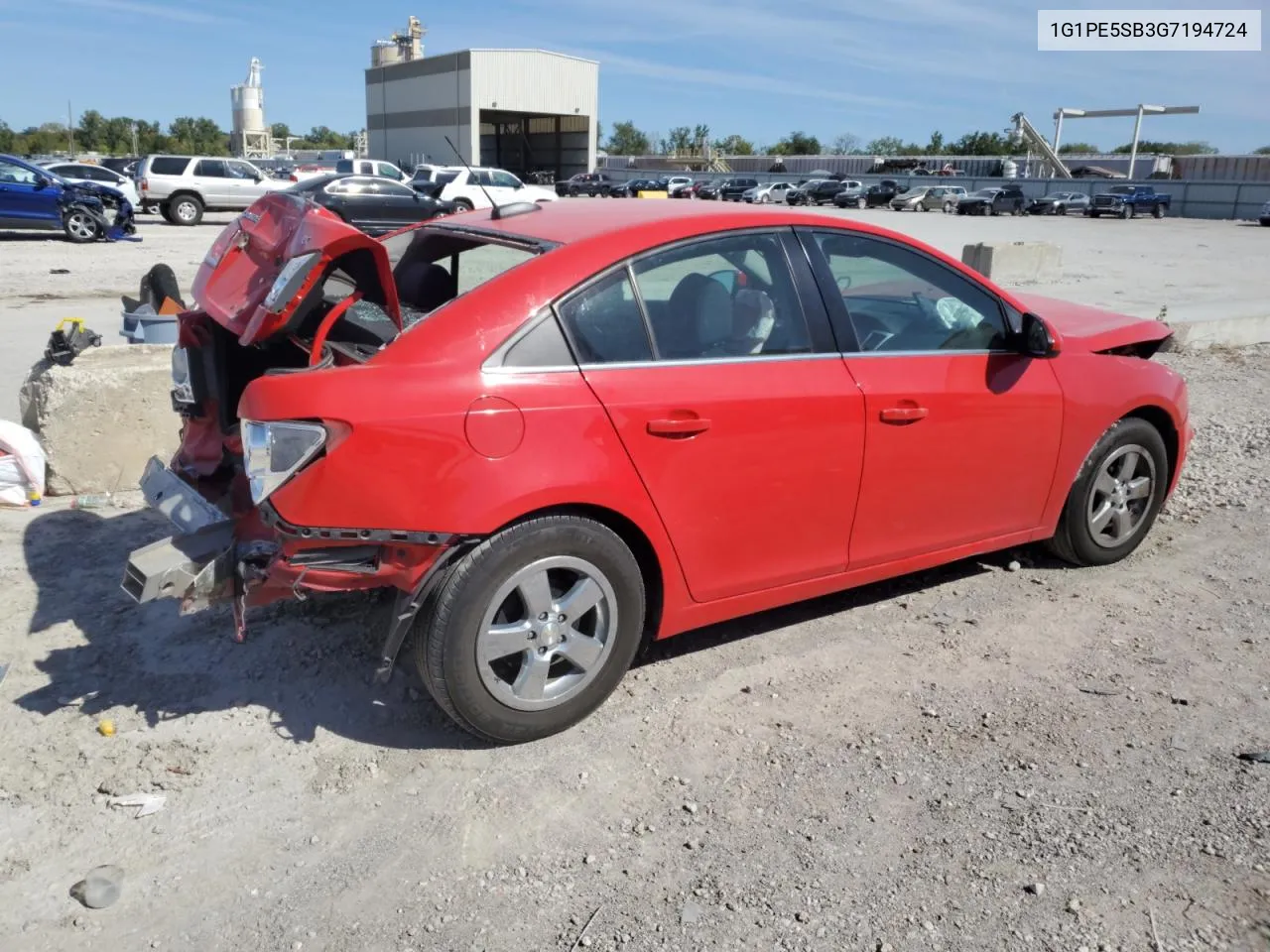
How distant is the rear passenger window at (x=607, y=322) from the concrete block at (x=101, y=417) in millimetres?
2874

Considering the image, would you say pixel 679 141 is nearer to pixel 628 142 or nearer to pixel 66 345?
pixel 628 142

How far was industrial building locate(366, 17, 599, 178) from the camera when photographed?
72.4 m

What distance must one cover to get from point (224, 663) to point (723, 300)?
7.52 feet

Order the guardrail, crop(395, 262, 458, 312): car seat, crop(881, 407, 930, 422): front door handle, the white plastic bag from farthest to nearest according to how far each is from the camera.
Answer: the guardrail
the white plastic bag
crop(395, 262, 458, 312): car seat
crop(881, 407, 930, 422): front door handle

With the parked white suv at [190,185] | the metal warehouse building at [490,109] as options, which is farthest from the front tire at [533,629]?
the metal warehouse building at [490,109]

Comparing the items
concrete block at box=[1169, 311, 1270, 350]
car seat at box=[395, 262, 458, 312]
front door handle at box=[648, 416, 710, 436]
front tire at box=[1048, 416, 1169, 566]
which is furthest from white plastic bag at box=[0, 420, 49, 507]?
concrete block at box=[1169, 311, 1270, 350]

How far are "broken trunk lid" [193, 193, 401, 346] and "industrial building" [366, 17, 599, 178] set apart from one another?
67181 millimetres

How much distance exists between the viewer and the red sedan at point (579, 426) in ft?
9.78

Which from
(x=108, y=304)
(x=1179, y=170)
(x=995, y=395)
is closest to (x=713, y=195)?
(x=1179, y=170)

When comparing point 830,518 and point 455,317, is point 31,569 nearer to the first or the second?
point 455,317

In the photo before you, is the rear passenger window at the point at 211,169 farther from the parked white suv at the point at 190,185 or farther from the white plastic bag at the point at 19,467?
the white plastic bag at the point at 19,467

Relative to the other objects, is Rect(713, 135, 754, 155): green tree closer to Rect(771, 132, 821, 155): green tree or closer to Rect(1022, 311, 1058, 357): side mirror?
Rect(771, 132, 821, 155): green tree

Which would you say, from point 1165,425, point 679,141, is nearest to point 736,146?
point 679,141

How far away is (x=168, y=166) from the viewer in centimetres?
2670
